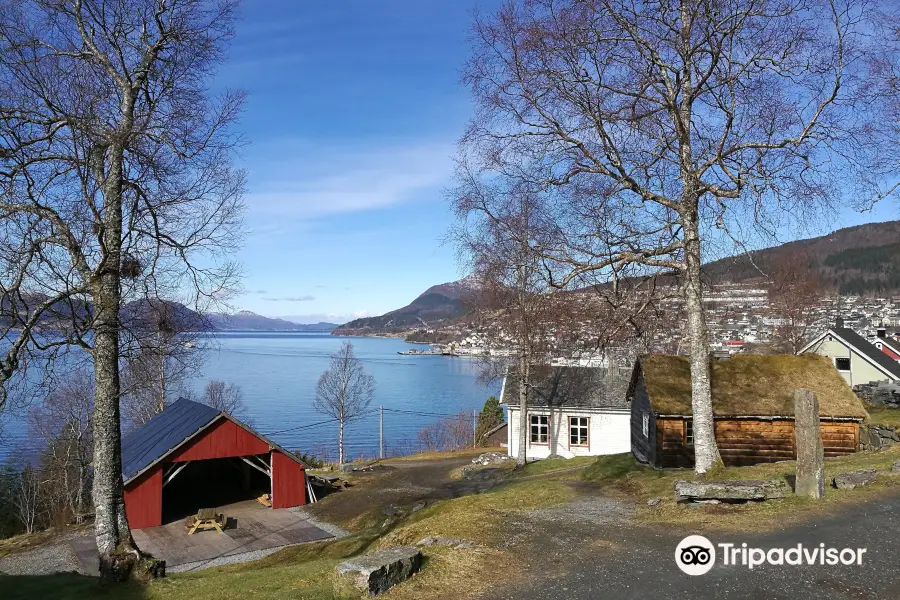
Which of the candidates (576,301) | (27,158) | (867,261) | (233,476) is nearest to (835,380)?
(576,301)

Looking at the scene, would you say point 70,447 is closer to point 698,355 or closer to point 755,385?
point 698,355

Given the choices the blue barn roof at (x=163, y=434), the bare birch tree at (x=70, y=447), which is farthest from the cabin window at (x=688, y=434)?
the bare birch tree at (x=70, y=447)

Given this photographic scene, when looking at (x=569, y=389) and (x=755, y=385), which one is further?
(x=569, y=389)

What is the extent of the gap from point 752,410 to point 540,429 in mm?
16560

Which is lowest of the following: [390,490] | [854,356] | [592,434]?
[390,490]

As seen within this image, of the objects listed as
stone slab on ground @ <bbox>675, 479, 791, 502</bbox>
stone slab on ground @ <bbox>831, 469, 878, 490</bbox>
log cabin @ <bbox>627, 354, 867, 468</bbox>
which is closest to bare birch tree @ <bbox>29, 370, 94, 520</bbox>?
log cabin @ <bbox>627, 354, 867, 468</bbox>

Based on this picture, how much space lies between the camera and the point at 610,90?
13633mm

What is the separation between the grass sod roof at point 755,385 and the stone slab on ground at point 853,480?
24.7ft

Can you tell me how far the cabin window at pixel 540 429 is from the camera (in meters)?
35.1

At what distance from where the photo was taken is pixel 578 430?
34.8 m

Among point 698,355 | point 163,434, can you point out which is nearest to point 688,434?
point 698,355

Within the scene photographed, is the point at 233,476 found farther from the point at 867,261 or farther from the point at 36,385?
the point at 867,261

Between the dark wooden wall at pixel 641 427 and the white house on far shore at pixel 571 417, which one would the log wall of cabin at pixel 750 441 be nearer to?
the dark wooden wall at pixel 641 427

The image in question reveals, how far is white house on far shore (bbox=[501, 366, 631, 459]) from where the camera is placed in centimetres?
3428
